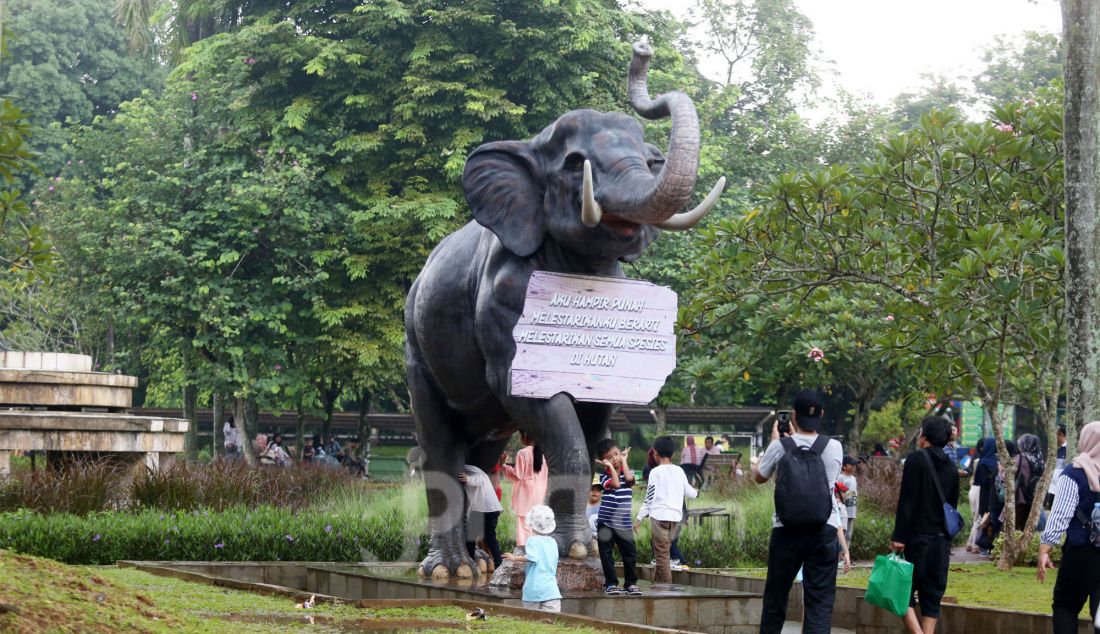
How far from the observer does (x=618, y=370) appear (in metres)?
9.25

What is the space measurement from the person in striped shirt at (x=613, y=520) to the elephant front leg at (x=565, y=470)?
3.12 ft

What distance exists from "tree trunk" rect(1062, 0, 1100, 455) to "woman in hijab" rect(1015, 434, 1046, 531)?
6.53 m

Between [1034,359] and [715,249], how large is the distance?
127 inches

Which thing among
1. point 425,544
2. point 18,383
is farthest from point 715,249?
point 18,383

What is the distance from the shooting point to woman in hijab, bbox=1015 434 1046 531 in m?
17.0

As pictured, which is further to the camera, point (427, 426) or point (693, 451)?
point (693, 451)

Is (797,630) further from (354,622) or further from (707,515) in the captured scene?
(707,515)

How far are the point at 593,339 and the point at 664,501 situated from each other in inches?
133

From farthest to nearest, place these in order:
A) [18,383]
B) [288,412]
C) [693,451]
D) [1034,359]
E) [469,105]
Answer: [288,412] < [693,451] < [469,105] < [18,383] < [1034,359]

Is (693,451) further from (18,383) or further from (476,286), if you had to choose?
(476,286)

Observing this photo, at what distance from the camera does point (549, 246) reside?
9.09 meters

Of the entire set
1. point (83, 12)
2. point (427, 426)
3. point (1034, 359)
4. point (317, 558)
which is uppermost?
point (83, 12)

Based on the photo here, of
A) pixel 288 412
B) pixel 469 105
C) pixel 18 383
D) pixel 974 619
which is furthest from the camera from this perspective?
pixel 288 412

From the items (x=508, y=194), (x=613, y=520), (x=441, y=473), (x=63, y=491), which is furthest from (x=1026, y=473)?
(x=63, y=491)
